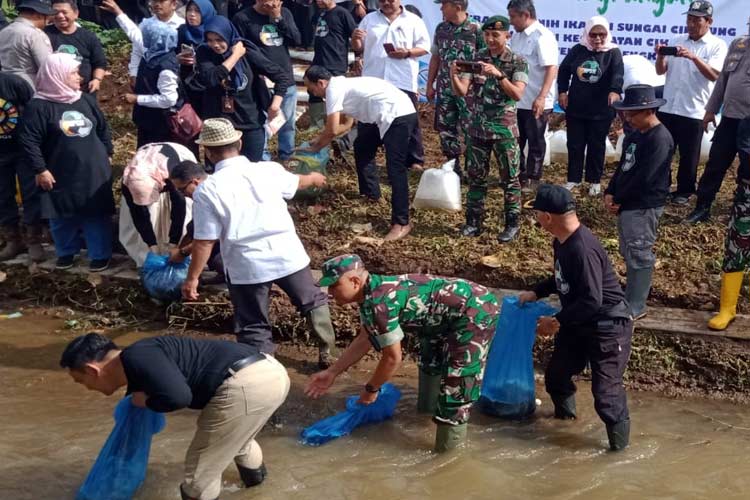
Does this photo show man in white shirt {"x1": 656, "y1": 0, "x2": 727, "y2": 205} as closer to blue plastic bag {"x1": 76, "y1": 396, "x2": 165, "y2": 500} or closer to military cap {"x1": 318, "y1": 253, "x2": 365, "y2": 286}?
military cap {"x1": 318, "y1": 253, "x2": 365, "y2": 286}

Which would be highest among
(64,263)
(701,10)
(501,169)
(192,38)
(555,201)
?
(701,10)

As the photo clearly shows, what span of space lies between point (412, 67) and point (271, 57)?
1.41 meters

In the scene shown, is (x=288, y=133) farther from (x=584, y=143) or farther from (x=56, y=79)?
(x=584, y=143)

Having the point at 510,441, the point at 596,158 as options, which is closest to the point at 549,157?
the point at 596,158

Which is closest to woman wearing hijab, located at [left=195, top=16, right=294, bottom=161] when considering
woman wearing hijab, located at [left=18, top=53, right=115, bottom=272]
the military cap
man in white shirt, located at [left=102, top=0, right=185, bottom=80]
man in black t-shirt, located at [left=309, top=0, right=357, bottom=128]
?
man in white shirt, located at [left=102, top=0, right=185, bottom=80]

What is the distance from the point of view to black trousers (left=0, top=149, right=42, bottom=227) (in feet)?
24.2

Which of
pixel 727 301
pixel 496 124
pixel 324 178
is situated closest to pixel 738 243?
pixel 727 301

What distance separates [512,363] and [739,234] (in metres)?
1.91

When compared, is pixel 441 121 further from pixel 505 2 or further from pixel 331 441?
pixel 331 441

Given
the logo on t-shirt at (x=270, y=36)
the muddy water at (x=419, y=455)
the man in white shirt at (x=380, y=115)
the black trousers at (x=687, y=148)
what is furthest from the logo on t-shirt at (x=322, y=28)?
the muddy water at (x=419, y=455)

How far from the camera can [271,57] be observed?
8.60 m

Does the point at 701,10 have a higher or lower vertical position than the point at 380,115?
higher

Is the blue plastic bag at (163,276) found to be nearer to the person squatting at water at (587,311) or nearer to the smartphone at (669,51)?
the person squatting at water at (587,311)

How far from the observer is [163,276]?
6770 mm
